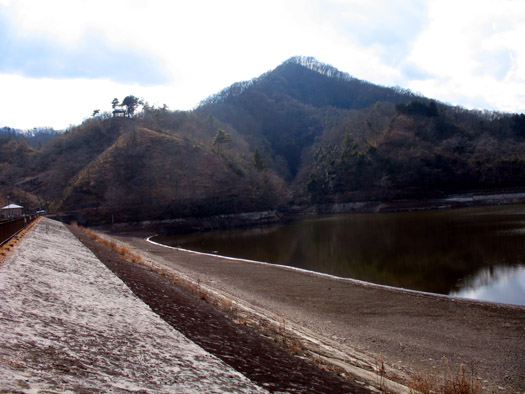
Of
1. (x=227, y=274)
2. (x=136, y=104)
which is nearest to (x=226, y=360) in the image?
(x=227, y=274)

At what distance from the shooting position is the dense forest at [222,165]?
244ft

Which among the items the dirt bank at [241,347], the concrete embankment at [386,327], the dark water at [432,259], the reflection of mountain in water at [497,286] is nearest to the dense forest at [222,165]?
the dark water at [432,259]

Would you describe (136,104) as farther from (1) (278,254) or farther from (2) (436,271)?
(2) (436,271)

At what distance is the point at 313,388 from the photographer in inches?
207

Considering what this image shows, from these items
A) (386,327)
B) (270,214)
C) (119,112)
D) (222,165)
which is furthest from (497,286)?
(119,112)

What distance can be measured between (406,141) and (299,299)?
101437 millimetres

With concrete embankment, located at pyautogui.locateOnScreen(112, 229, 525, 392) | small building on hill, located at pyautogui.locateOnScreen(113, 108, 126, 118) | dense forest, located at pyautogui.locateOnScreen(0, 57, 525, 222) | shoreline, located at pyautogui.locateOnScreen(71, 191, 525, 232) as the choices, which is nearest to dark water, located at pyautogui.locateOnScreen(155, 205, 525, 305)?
concrete embankment, located at pyautogui.locateOnScreen(112, 229, 525, 392)

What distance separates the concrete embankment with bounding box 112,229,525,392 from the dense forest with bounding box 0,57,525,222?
57448 millimetres

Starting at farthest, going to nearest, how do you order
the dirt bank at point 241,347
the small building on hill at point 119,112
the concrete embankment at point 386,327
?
the small building on hill at point 119,112 < the concrete embankment at point 386,327 < the dirt bank at point 241,347

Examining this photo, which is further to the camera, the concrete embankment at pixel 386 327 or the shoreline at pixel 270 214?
the shoreline at pixel 270 214

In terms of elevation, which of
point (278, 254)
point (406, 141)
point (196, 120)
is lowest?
point (278, 254)

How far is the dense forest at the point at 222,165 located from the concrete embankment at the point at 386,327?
5745 centimetres

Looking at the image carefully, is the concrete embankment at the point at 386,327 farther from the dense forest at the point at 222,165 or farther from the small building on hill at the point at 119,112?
the small building on hill at the point at 119,112

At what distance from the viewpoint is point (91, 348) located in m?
5.49
